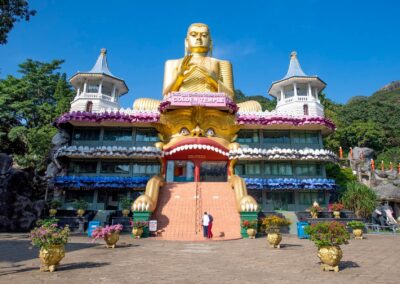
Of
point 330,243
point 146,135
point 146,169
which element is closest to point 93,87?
point 146,135

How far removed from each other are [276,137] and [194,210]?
13.2 meters

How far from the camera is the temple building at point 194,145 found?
2433cm

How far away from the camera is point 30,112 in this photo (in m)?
35.7

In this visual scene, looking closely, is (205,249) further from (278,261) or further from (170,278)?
(170,278)

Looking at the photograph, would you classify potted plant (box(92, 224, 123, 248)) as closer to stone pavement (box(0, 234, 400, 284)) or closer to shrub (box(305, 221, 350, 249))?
stone pavement (box(0, 234, 400, 284))

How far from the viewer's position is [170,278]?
23.9 feet

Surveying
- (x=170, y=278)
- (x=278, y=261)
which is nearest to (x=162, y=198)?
(x=278, y=261)

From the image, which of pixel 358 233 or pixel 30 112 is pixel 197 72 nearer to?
pixel 358 233

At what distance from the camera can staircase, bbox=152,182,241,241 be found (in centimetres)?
1634

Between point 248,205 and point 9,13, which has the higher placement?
point 9,13

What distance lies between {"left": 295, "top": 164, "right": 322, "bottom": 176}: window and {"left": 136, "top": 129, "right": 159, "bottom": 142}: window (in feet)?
43.0

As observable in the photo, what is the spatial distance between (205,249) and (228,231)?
4644 mm

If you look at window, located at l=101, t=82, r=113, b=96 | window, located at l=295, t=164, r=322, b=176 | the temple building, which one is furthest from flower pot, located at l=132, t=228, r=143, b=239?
window, located at l=101, t=82, r=113, b=96

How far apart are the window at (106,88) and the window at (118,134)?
724 centimetres
